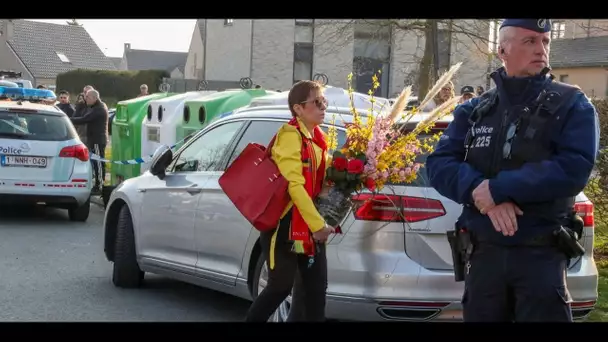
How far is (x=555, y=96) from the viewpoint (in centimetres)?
370

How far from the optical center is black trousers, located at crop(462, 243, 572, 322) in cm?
364

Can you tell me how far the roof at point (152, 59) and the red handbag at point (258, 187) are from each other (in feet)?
320

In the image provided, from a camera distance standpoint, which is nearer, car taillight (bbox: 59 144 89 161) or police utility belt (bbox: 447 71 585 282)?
police utility belt (bbox: 447 71 585 282)

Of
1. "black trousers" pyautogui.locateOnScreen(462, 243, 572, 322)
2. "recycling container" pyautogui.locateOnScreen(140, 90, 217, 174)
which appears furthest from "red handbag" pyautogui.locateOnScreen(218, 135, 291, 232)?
"recycling container" pyautogui.locateOnScreen(140, 90, 217, 174)

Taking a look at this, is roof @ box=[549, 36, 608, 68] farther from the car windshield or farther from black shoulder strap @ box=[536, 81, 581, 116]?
black shoulder strap @ box=[536, 81, 581, 116]

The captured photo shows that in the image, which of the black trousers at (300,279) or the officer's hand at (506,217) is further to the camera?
the black trousers at (300,279)

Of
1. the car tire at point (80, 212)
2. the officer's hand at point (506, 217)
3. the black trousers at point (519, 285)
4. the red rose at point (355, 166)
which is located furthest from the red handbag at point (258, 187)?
the car tire at point (80, 212)

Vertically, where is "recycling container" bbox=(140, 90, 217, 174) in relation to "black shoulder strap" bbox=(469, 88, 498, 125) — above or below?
below

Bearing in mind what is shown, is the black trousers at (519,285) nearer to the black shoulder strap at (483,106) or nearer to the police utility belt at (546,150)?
the police utility belt at (546,150)

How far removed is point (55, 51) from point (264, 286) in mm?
58667

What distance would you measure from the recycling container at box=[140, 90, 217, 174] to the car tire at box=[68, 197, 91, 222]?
1.31 meters

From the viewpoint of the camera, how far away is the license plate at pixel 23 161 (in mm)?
12469

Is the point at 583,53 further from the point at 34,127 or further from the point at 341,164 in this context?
the point at 341,164

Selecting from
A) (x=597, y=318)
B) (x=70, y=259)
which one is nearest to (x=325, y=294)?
(x=597, y=318)
